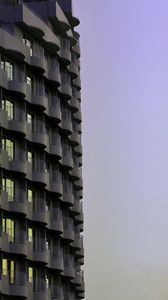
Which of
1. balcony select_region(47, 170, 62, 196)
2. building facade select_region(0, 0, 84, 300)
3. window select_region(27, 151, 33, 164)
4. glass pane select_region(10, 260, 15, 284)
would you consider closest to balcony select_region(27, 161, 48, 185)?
building facade select_region(0, 0, 84, 300)

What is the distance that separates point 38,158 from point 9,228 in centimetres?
827

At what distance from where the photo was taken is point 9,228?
56.0 metres

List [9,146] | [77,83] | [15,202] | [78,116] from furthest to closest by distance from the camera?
[77,83] → [78,116] → [9,146] → [15,202]

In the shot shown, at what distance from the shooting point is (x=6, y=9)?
6191 centimetres

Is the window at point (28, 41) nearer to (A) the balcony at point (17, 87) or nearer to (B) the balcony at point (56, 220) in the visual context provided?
(A) the balcony at point (17, 87)

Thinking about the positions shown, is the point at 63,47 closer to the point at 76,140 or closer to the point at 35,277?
the point at 76,140

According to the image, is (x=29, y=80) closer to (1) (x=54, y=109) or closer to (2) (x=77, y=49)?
(1) (x=54, y=109)

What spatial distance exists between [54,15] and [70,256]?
23814 mm

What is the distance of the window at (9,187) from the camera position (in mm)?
56497

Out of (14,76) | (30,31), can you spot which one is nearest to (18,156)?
(14,76)

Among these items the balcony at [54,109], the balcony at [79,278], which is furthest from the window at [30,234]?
the balcony at [79,278]

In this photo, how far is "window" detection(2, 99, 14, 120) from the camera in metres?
58.2

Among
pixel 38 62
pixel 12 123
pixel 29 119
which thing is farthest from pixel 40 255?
pixel 38 62

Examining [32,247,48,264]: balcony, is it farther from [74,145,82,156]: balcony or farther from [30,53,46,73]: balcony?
[74,145,82,156]: balcony
